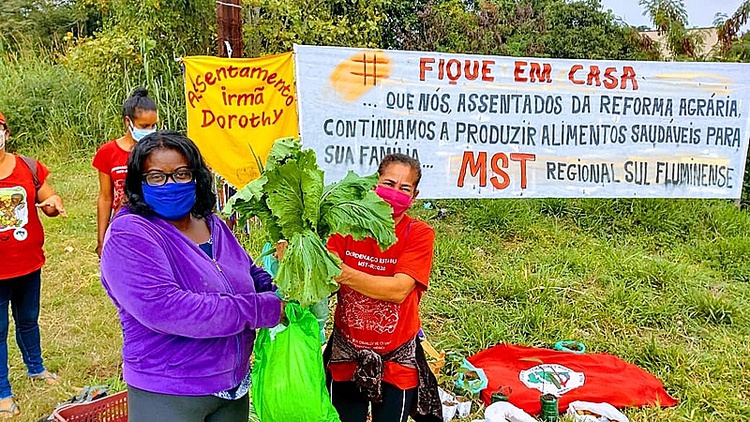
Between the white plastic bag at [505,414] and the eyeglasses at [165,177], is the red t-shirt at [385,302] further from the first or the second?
the white plastic bag at [505,414]

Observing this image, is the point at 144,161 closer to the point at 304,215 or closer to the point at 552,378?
the point at 304,215

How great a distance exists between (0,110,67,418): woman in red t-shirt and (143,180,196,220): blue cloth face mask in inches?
64.0

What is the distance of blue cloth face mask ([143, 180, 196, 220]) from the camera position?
1.73 metres

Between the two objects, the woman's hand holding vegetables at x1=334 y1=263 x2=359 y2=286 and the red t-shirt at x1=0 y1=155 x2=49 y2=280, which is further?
the red t-shirt at x1=0 y1=155 x2=49 y2=280

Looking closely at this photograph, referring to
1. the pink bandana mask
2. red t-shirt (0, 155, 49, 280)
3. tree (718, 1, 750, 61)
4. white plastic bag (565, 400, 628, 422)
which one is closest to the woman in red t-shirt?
red t-shirt (0, 155, 49, 280)

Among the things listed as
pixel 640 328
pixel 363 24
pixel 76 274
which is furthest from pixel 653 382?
pixel 363 24

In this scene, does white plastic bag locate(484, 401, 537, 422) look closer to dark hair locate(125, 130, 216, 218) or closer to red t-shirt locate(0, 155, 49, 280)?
dark hair locate(125, 130, 216, 218)

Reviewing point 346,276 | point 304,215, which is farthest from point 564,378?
point 304,215

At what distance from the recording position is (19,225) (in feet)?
9.82

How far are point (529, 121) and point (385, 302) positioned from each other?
3591 millimetres

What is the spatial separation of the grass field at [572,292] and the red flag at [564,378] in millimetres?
115

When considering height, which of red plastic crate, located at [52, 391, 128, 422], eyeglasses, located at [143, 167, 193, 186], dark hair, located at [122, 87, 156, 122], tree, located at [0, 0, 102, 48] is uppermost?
tree, located at [0, 0, 102, 48]

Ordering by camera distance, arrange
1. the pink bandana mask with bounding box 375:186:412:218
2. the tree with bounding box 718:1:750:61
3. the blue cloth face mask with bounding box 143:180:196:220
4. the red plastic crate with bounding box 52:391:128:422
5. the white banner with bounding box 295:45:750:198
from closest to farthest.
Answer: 1. the blue cloth face mask with bounding box 143:180:196:220
2. the pink bandana mask with bounding box 375:186:412:218
3. the red plastic crate with bounding box 52:391:128:422
4. the white banner with bounding box 295:45:750:198
5. the tree with bounding box 718:1:750:61

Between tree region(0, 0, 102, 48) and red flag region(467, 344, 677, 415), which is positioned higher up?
tree region(0, 0, 102, 48)
